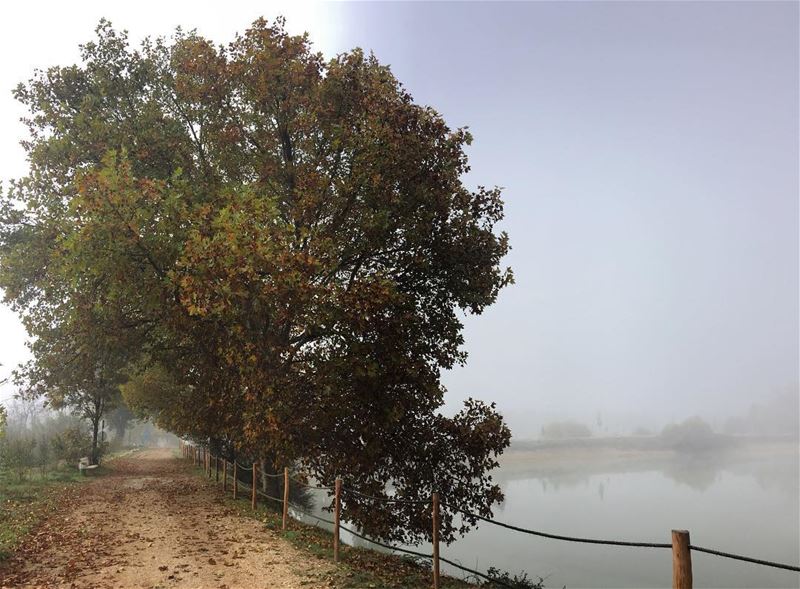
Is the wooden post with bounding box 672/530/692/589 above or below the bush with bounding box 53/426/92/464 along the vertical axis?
above

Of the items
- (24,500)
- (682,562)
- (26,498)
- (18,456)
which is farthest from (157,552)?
(18,456)

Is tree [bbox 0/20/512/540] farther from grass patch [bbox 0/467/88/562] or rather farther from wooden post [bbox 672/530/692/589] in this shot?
wooden post [bbox 672/530/692/589]

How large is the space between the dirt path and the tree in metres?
2.30

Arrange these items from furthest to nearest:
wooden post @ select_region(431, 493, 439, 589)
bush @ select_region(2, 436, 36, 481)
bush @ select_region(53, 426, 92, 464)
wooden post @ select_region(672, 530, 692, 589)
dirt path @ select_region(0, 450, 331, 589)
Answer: bush @ select_region(53, 426, 92, 464), bush @ select_region(2, 436, 36, 481), dirt path @ select_region(0, 450, 331, 589), wooden post @ select_region(431, 493, 439, 589), wooden post @ select_region(672, 530, 692, 589)

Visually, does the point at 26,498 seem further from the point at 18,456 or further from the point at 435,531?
the point at 435,531

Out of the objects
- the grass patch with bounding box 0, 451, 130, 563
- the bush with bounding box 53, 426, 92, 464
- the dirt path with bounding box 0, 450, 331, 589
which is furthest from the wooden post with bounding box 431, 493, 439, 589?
the bush with bounding box 53, 426, 92, 464

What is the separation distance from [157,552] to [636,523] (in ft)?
234

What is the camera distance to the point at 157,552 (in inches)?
422

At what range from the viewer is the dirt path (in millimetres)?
8867

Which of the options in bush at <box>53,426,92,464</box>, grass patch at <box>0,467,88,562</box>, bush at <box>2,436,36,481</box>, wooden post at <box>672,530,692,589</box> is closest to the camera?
wooden post at <box>672,530,692,589</box>

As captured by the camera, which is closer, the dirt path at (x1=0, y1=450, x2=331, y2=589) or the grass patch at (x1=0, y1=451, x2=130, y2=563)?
→ the dirt path at (x1=0, y1=450, x2=331, y2=589)

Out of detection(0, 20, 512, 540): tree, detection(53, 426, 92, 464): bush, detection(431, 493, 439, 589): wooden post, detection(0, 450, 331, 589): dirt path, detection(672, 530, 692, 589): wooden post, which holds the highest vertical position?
detection(0, 20, 512, 540): tree

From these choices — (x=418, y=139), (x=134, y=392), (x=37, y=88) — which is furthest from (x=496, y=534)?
(x=37, y=88)

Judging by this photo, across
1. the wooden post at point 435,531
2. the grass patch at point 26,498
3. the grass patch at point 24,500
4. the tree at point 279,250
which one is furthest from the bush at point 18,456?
the wooden post at point 435,531
